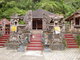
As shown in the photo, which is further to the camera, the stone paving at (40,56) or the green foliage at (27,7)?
the green foliage at (27,7)

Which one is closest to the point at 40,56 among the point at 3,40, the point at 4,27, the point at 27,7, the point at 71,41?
the point at 71,41

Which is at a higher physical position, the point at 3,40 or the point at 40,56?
the point at 3,40

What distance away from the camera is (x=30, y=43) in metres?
10.8

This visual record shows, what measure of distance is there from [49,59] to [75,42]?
537 cm

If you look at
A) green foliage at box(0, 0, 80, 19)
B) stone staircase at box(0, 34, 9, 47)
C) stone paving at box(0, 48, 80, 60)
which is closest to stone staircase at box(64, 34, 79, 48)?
stone paving at box(0, 48, 80, 60)

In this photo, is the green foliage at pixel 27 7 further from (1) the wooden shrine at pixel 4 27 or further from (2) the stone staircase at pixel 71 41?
(2) the stone staircase at pixel 71 41

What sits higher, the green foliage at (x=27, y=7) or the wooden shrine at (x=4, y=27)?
the green foliage at (x=27, y=7)

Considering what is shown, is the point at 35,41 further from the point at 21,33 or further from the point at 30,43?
the point at 21,33

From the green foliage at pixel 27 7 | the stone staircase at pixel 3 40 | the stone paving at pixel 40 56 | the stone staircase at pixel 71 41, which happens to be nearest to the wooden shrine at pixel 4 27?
the stone staircase at pixel 3 40

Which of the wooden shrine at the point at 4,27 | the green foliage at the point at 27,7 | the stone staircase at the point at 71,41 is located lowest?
the stone staircase at the point at 71,41

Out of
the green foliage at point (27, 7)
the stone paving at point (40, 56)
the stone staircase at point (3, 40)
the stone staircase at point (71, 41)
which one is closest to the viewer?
the stone paving at point (40, 56)

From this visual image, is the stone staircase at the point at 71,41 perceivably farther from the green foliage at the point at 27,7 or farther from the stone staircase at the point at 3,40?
the green foliage at the point at 27,7

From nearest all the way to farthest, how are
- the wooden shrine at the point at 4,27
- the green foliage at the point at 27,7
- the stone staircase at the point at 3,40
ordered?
the stone staircase at the point at 3,40, the wooden shrine at the point at 4,27, the green foliage at the point at 27,7

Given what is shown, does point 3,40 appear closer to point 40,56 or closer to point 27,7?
point 40,56
